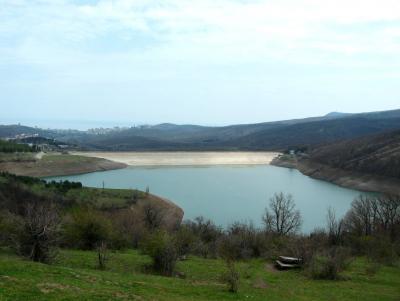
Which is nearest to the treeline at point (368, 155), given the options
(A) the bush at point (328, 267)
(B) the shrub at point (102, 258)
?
(A) the bush at point (328, 267)

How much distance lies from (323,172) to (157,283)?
196 feet

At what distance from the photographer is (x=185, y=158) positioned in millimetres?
86188

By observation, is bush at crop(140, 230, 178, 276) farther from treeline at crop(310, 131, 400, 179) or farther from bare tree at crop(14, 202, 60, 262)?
treeline at crop(310, 131, 400, 179)

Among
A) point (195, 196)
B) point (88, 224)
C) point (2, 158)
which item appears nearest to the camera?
point (88, 224)

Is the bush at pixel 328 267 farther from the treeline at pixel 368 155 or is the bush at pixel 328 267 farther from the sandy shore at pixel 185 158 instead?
the sandy shore at pixel 185 158

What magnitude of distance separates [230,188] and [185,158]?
34.9 meters

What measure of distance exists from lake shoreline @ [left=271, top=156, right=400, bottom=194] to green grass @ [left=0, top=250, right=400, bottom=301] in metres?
36.2

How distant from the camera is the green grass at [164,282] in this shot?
735 centimetres

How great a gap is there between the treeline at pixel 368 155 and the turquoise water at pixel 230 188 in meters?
5.19

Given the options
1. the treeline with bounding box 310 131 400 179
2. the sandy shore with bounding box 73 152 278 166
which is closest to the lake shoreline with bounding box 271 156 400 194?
the treeline with bounding box 310 131 400 179

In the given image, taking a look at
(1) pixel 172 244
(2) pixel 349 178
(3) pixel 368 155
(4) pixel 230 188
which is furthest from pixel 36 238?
(3) pixel 368 155

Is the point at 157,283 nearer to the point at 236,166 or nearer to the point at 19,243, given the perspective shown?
the point at 19,243

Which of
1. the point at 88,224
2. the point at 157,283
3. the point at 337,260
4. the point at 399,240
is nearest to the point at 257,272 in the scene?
the point at 337,260

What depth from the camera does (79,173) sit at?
67.9 m
